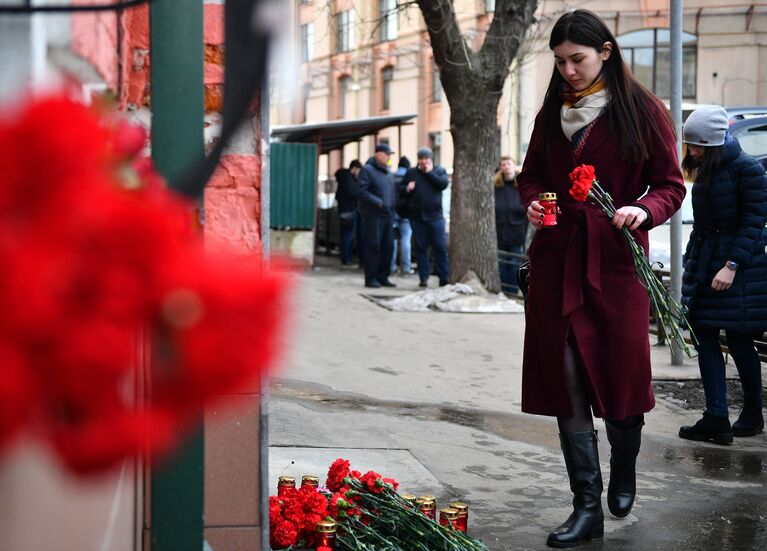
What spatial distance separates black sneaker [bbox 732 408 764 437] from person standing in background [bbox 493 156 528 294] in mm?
8409

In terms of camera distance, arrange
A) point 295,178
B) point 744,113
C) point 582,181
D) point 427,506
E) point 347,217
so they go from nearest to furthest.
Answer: point 427,506 < point 582,181 < point 744,113 < point 295,178 < point 347,217

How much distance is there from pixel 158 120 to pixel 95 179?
1.71 meters

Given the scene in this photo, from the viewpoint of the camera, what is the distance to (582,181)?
413 cm

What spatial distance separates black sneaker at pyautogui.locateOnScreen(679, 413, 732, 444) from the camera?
6.43 metres

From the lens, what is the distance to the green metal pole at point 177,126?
230 cm

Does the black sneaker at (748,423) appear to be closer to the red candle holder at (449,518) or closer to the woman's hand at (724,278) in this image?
the woman's hand at (724,278)

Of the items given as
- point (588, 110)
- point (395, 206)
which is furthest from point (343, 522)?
point (395, 206)

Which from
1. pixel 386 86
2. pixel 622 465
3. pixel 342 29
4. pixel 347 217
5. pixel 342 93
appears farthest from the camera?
pixel 342 93

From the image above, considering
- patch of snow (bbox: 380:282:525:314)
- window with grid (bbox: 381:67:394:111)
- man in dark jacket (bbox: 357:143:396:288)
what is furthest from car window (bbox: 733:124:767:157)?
window with grid (bbox: 381:67:394:111)

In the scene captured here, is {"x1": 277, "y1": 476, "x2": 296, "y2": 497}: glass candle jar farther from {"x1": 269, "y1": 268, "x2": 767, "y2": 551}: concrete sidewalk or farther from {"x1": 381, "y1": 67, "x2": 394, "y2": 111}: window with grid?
{"x1": 381, "y1": 67, "x2": 394, "y2": 111}: window with grid

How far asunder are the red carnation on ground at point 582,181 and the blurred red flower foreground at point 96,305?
11.5ft

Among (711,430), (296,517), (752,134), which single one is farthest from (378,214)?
(296,517)

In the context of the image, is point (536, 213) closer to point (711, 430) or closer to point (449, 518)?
point (449, 518)

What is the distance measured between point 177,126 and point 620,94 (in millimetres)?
2386
